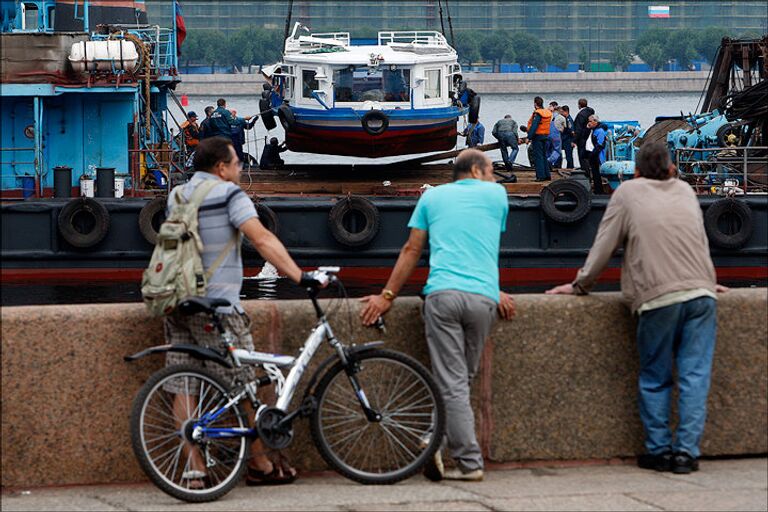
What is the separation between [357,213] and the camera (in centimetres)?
2275

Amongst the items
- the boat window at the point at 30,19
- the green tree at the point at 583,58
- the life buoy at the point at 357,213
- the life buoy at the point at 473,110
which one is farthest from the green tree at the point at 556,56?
the life buoy at the point at 357,213

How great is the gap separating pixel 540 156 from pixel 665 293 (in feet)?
63.0

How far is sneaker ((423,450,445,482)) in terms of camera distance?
6.49 meters

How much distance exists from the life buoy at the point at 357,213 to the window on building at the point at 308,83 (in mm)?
3446

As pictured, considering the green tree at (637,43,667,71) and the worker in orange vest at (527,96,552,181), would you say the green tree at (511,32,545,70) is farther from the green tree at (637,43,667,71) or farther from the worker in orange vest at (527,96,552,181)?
the worker in orange vest at (527,96,552,181)

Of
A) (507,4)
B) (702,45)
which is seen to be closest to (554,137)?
(702,45)

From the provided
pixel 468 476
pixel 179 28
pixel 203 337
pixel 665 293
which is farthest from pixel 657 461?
pixel 179 28

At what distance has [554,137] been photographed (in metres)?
28.6

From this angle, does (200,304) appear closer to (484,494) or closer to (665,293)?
(484,494)

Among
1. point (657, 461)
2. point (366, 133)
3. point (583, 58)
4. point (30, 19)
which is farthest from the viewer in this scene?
point (583, 58)

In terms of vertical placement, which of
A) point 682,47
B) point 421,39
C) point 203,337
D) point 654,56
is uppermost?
point 682,47

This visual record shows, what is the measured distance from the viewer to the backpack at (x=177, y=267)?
6172 mm

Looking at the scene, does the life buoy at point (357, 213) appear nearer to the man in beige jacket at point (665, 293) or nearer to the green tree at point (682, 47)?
the man in beige jacket at point (665, 293)

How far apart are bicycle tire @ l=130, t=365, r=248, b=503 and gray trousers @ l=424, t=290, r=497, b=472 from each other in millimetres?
910
